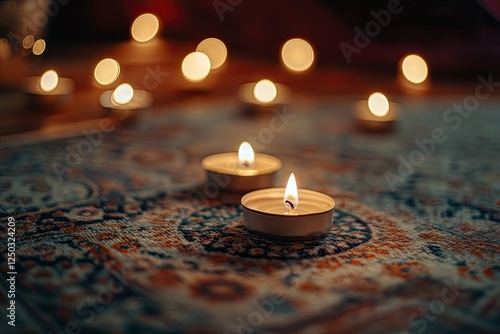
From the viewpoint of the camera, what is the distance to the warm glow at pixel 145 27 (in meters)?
4.38

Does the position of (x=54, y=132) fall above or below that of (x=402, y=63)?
below

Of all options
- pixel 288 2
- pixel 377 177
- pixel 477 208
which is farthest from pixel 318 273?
pixel 288 2

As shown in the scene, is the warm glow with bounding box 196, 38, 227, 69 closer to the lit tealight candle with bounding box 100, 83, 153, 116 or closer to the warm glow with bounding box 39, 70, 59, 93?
the lit tealight candle with bounding box 100, 83, 153, 116

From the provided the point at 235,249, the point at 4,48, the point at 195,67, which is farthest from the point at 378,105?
the point at 4,48

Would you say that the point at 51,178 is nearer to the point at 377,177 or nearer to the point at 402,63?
the point at 377,177

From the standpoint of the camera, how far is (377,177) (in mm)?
1797

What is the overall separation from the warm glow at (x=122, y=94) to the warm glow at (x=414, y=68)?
1.85 meters

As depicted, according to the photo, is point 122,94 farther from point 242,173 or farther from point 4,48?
point 4,48

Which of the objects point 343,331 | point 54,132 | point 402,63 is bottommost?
point 343,331

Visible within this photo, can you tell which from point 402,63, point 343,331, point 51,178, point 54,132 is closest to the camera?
point 343,331

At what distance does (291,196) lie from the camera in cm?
126

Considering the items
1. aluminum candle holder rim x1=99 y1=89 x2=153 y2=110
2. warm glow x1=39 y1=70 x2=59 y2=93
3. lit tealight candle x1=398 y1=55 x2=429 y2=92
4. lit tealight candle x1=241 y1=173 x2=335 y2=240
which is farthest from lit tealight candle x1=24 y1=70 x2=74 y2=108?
lit tealight candle x1=398 y1=55 x2=429 y2=92

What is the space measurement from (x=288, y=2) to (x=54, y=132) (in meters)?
2.47

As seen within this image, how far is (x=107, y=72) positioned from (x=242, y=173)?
210 cm
